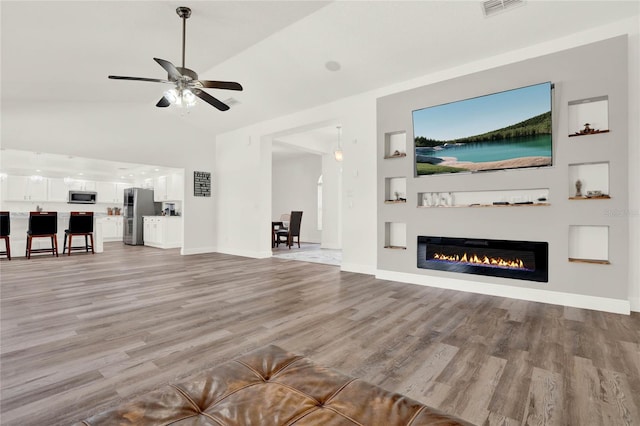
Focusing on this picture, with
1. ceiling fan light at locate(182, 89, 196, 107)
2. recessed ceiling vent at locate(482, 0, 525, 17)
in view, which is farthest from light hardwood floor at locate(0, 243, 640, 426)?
recessed ceiling vent at locate(482, 0, 525, 17)

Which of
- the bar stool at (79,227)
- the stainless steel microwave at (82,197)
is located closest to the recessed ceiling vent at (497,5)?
the bar stool at (79,227)

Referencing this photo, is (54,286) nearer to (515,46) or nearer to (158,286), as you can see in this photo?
(158,286)

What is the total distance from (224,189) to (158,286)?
412 cm

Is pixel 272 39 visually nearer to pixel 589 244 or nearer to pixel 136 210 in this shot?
pixel 589 244

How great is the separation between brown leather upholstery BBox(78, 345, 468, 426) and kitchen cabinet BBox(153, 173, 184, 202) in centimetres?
769

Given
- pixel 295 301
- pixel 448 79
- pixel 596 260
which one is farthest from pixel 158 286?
pixel 596 260

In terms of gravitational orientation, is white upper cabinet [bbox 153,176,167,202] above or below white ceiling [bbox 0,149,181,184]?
below

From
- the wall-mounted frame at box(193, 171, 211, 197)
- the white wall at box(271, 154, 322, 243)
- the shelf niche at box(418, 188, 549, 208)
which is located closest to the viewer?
the shelf niche at box(418, 188, 549, 208)

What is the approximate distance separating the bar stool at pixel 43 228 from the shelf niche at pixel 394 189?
7456 millimetres

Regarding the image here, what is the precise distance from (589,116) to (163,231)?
31.1 feet

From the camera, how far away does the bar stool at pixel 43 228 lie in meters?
6.75

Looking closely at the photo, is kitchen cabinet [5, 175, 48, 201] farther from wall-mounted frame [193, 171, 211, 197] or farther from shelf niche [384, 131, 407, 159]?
shelf niche [384, 131, 407, 159]

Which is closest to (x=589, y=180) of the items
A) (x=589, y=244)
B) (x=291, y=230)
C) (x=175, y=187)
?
(x=589, y=244)

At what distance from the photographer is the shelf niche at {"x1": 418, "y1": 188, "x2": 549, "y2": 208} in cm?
370
